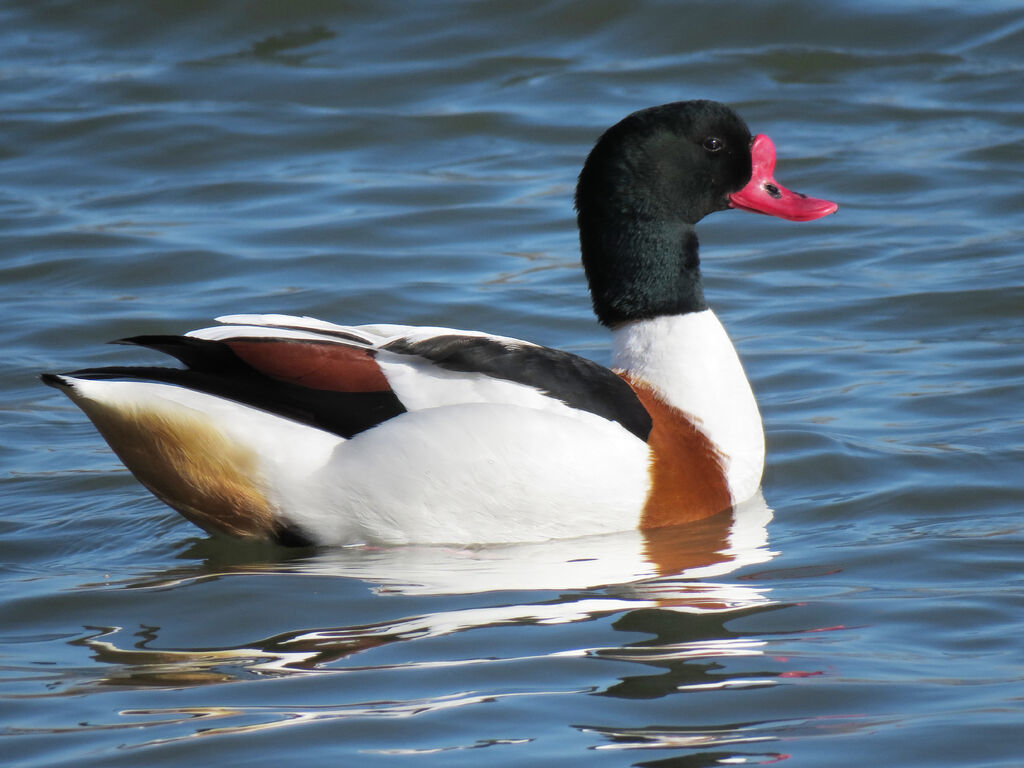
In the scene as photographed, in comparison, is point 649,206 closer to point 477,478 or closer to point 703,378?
point 703,378

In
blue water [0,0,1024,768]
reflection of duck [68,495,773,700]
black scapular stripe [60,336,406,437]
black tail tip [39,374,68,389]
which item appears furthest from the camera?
black scapular stripe [60,336,406,437]

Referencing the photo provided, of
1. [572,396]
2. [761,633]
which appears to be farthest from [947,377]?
[761,633]

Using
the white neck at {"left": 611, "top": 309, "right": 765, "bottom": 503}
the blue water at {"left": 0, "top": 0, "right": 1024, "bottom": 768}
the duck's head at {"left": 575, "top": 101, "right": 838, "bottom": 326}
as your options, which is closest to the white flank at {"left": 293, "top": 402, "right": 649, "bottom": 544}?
the blue water at {"left": 0, "top": 0, "right": 1024, "bottom": 768}

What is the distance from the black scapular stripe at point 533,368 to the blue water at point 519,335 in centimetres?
43

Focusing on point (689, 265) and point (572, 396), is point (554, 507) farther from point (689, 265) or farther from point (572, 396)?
point (689, 265)

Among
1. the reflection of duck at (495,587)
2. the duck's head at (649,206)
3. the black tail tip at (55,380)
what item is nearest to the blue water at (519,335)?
the reflection of duck at (495,587)

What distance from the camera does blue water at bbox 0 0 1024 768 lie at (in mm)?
3713

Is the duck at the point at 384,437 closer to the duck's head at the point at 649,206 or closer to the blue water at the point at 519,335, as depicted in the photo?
the blue water at the point at 519,335

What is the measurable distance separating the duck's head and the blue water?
33.8 inches

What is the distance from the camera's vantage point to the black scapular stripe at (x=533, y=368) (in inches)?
198

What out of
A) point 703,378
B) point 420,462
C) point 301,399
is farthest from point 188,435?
point 703,378

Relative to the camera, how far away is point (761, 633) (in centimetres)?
420

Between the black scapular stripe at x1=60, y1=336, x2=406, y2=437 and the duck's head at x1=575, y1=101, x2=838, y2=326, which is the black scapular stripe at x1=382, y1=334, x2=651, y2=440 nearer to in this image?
the black scapular stripe at x1=60, y1=336, x2=406, y2=437

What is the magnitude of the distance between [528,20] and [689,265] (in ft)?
22.9
